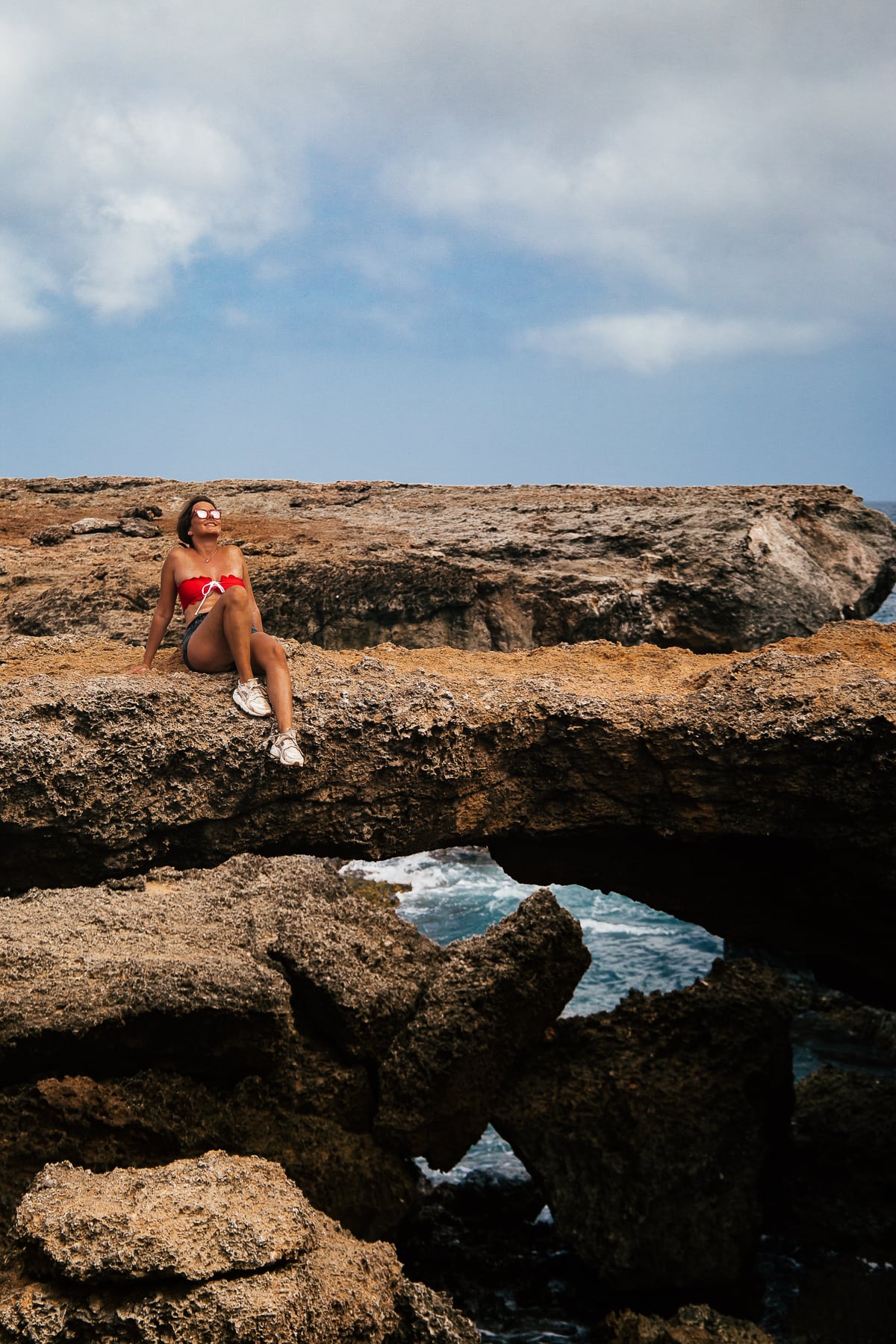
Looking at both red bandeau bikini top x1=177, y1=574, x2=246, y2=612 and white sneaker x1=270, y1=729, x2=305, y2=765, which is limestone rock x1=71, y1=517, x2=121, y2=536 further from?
white sneaker x1=270, y1=729, x2=305, y2=765

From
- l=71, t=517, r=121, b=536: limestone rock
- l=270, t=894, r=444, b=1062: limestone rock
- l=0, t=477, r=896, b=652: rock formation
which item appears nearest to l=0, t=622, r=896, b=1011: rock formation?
l=270, t=894, r=444, b=1062: limestone rock

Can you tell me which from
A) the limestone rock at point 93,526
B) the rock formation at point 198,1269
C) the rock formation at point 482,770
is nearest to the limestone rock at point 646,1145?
the rock formation at point 482,770

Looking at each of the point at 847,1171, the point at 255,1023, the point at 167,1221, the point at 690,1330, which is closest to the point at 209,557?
the point at 255,1023

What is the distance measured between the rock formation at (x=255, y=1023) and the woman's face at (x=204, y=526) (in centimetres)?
215

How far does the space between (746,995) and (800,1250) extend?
6.92 ft

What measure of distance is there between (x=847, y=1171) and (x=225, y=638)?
21.2 feet

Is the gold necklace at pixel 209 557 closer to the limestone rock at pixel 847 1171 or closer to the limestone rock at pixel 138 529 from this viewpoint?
the limestone rock at pixel 138 529

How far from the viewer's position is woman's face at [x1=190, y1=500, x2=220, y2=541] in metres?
7.25

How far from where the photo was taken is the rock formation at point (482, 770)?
5.74 metres

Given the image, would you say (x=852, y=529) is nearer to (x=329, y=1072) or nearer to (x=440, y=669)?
(x=440, y=669)

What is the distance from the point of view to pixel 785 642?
24.7 feet

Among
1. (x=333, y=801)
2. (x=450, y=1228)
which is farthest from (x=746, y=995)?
(x=333, y=801)

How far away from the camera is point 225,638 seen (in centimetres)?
623

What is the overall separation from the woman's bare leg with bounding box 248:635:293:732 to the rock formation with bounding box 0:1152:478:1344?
7.20 ft
